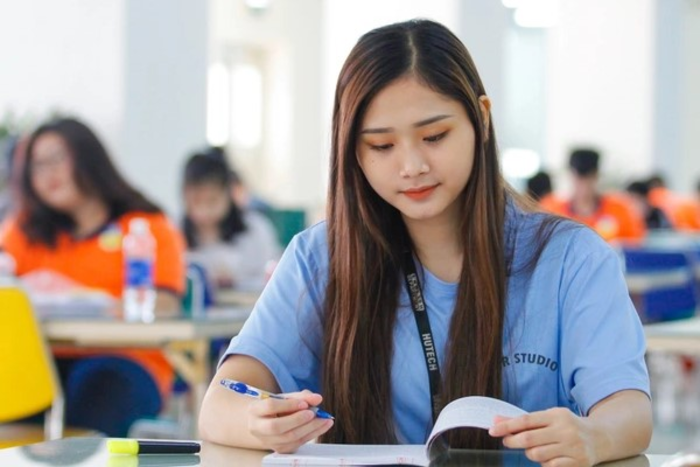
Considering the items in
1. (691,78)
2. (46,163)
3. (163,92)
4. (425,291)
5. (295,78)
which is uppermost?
(691,78)

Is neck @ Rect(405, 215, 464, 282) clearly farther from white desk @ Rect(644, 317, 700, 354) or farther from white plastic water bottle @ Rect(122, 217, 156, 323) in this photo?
white plastic water bottle @ Rect(122, 217, 156, 323)

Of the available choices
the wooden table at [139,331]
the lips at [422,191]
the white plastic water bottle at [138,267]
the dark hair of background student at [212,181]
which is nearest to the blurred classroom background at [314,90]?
the dark hair of background student at [212,181]

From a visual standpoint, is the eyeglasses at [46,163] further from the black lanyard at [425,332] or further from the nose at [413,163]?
the nose at [413,163]

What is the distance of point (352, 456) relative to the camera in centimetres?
145

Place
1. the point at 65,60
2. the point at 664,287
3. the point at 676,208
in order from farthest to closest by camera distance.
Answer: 1. the point at 676,208
2. the point at 65,60
3. the point at 664,287

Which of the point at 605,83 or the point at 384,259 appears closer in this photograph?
the point at 384,259

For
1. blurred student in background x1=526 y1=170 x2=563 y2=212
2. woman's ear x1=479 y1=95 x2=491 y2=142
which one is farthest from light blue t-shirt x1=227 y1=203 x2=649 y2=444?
blurred student in background x1=526 y1=170 x2=563 y2=212

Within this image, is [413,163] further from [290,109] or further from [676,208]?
[290,109]

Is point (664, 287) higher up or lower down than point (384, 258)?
lower down

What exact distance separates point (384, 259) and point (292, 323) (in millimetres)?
150

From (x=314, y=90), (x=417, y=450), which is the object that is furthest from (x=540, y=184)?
(x=417, y=450)

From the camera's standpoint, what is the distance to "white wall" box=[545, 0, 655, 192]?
1220cm

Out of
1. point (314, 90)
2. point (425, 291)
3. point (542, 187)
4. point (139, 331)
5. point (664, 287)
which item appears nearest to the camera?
point (425, 291)

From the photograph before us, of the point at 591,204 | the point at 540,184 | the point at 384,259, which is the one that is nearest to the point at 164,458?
the point at 384,259
